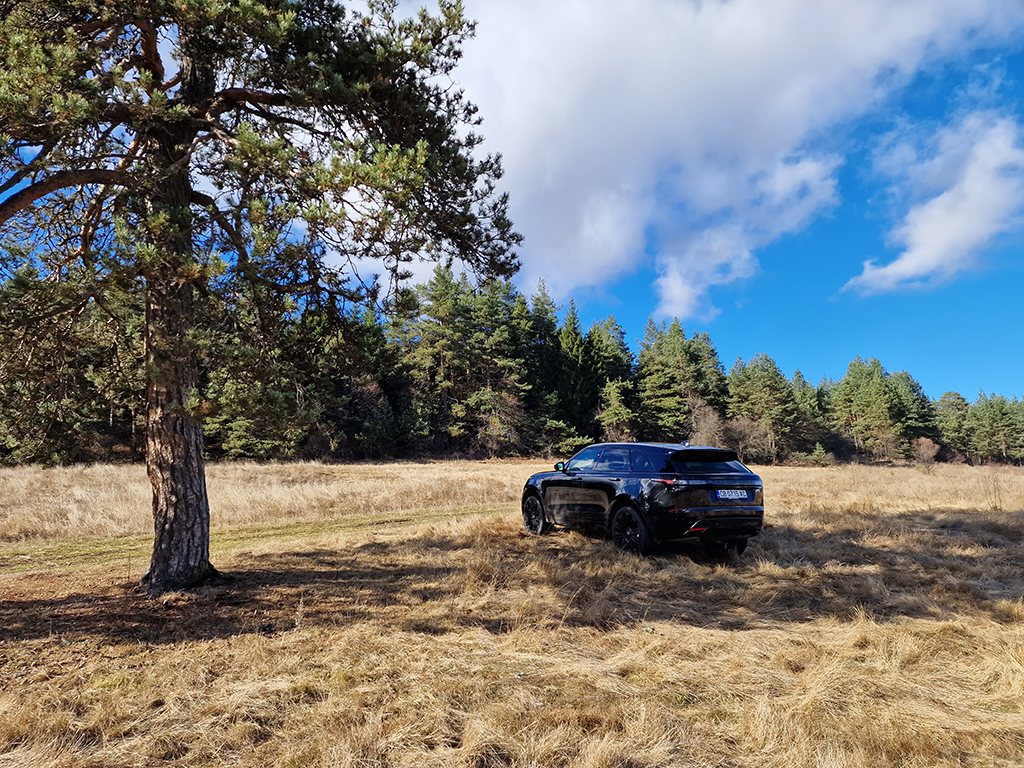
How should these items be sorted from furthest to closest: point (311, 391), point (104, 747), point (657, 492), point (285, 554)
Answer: point (285, 554) < point (657, 492) < point (311, 391) < point (104, 747)

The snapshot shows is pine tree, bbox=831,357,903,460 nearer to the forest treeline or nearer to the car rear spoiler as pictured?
the forest treeline

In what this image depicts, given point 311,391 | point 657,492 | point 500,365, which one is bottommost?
point 657,492

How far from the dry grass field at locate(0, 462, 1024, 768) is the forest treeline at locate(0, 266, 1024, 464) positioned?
191 centimetres

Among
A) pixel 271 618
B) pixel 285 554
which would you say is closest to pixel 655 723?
pixel 271 618

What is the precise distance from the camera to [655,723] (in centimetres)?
317

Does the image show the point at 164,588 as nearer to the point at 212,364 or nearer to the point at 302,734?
the point at 212,364

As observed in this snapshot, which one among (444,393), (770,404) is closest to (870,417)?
(770,404)

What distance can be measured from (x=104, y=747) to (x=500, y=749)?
209 centimetres

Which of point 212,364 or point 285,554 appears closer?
point 212,364

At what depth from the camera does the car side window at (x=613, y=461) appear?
8398 millimetres

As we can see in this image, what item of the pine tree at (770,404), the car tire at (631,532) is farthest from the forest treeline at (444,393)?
the car tire at (631,532)

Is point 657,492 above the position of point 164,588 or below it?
above

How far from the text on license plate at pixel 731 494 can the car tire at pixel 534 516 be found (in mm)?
3183

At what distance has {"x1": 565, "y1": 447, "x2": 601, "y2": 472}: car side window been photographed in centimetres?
913
